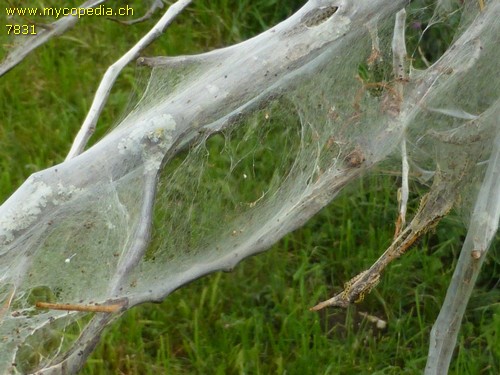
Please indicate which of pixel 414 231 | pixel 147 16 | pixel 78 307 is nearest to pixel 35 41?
pixel 147 16

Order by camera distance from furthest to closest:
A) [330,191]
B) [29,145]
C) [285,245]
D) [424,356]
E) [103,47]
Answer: [103,47] < [29,145] < [285,245] < [424,356] < [330,191]

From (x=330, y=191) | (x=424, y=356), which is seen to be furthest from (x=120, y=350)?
(x=330, y=191)

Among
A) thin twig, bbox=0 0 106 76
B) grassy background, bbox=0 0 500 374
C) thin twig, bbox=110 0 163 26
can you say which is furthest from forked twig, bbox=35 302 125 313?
grassy background, bbox=0 0 500 374

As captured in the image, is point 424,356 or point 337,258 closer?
point 424,356

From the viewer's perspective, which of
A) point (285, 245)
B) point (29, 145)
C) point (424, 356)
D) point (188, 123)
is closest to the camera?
point (188, 123)

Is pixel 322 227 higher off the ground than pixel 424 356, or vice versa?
pixel 322 227

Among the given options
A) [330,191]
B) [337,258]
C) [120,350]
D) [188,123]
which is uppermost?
[188,123]

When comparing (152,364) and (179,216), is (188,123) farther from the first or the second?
(152,364)

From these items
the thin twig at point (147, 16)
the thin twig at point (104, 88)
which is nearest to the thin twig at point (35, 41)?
the thin twig at point (147, 16)

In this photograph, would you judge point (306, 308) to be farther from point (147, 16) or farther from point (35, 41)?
point (35, 41)

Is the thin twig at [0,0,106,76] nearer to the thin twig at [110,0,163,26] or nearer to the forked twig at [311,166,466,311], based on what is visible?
the thin twig at [110,0,163,26]
